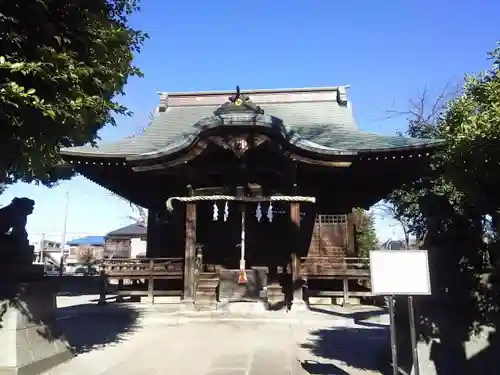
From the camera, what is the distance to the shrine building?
11734mm

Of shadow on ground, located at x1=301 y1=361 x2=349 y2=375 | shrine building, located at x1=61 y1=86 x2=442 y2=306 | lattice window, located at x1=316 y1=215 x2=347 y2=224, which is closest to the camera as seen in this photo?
shadow on ground, located at x1=301 y1=361 x2=349 y2=375

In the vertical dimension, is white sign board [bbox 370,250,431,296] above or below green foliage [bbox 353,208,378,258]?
below

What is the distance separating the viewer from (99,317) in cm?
1100

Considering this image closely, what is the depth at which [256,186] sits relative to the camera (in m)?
12.5

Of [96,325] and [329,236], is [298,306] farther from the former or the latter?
[96,325]

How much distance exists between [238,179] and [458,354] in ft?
28.3

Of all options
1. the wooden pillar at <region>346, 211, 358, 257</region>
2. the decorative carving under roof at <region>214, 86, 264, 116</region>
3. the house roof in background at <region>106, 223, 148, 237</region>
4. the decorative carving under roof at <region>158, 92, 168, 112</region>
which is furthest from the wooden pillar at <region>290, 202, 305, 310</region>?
the house roof in background at <region>106, 223, 148, 237</region>

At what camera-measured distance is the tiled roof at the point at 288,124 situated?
39.4ft

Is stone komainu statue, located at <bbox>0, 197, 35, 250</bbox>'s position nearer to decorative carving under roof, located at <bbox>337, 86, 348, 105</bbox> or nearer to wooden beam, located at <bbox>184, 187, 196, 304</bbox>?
wooden beam, located at <bbox>184, 187, 196, 304</bbox>

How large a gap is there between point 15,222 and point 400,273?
5.47m

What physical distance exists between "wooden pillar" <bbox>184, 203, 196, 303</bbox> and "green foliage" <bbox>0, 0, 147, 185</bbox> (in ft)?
22.4

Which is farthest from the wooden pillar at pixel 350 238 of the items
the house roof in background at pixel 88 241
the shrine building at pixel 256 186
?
the house roof in background at pixel 88 241

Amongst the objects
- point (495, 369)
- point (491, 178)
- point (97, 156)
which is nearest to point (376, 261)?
point (491, 178)

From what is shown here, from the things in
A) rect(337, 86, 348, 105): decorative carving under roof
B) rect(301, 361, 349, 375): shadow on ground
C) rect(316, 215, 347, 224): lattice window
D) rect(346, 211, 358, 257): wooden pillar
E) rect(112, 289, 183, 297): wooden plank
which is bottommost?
rect(301, 361, 349, 375): shadow on ground
